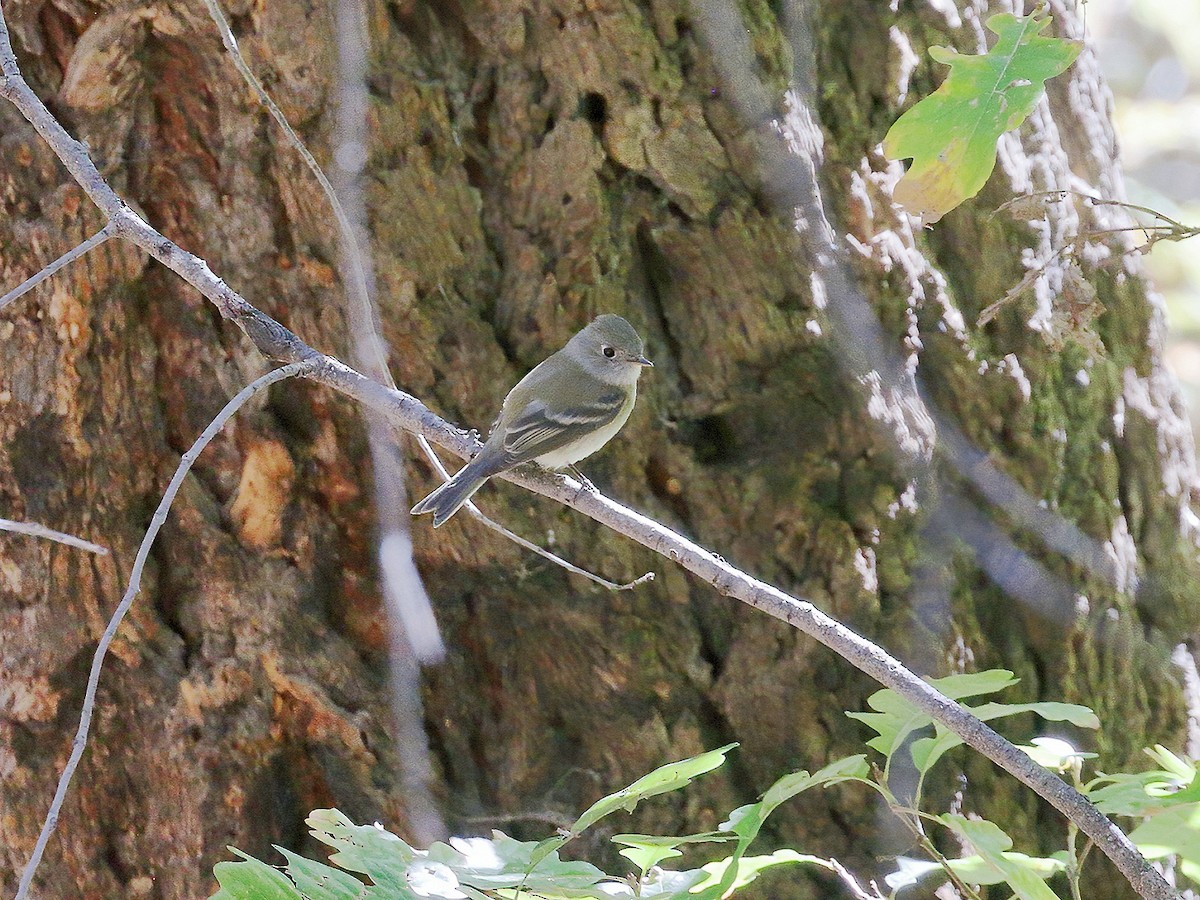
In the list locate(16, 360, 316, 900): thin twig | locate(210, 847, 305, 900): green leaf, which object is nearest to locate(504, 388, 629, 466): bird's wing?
locate(16, 360, 316, 900): thin twig

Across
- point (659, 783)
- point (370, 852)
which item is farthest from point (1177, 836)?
point (370, 852)

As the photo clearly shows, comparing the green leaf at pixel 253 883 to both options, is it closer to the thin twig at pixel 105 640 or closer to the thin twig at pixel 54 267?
the thin twig at pixel 105 640

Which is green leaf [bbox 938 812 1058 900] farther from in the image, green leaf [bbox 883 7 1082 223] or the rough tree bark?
the rough tree bark

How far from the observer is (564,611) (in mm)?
2830

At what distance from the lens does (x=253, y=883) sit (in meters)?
1.45

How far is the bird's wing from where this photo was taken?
304 centimetres

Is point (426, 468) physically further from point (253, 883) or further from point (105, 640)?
point (253, 883)

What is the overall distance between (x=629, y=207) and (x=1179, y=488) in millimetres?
2045

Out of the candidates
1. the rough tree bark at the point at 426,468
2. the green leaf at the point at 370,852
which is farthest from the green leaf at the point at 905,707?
the rough tree bark at the point at 426,468

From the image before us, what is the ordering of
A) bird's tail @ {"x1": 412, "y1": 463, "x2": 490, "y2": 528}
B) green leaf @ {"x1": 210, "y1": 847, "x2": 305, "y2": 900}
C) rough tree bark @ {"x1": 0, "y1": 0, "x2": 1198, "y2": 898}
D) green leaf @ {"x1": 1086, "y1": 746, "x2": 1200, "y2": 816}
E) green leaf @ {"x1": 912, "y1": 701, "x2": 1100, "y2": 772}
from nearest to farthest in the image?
green leaf @ {"x1": 210, "y1": 847, "x2": 305, "y2": 900}, green leaf @ {"x1": 1086, "y1": 746, "x2": 1200, "y2": 816}, green leaf @ {"x1": 912, "y1": 701, "x2": 1100, "y2": 772}, bird's tail @ {"x1": 412, "y1": 463, "x2": 490, "y2": 528}, rough tree bark @ {"x1": 0, "y1": 0, "x2": 1198, "y2": 898}

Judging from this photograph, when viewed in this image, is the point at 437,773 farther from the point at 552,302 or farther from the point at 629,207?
the point at 629,207

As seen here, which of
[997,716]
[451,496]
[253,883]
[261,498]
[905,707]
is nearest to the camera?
[253,883]

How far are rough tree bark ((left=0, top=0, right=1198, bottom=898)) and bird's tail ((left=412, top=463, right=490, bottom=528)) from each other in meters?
0.23

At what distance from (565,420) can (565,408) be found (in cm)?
4
